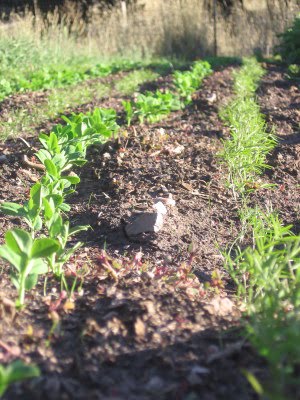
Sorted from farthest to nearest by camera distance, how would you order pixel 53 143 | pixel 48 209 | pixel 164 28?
1. pixel 164 28
2. pixel 53 143
3. pixel 48 209

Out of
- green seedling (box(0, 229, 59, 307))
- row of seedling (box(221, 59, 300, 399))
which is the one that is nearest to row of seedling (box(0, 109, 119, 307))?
green seedling (box(0, 229, 59, 307))

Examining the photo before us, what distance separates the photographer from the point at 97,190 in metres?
3.82

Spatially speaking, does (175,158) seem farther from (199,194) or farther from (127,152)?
(199,194)

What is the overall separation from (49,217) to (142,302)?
0.76 meters

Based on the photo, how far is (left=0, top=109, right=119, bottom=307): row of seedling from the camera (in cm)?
209

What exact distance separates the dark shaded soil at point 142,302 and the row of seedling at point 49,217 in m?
0.12

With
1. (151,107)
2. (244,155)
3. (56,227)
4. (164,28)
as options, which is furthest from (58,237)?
(164,28)

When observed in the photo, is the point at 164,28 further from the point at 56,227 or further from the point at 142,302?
the point at 142,302

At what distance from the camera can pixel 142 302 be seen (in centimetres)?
209

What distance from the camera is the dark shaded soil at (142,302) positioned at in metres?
1.68

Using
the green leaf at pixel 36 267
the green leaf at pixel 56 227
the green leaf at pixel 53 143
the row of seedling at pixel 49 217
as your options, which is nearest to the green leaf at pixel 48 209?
the row of seedling at pixel 49 217

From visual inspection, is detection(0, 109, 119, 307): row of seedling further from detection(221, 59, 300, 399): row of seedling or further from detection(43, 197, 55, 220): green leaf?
detection(221, 59, 300, 399): row of seedling

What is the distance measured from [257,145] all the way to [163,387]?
277 centimetres

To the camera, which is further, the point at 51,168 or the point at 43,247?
the point at 51,168
